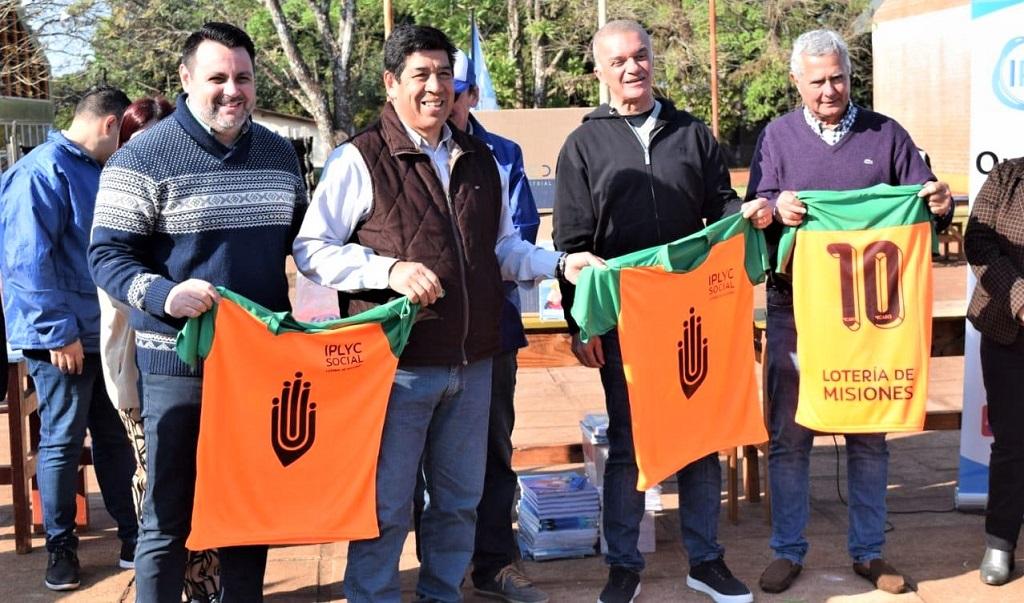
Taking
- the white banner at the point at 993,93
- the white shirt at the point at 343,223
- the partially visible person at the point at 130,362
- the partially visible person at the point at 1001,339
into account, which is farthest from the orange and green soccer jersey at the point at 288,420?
the white banner at the point at 993,93

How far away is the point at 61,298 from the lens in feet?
17.2

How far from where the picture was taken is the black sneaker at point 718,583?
4.89 meters

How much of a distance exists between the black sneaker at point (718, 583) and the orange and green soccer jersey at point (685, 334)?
506mm

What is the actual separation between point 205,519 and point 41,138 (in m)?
41.1

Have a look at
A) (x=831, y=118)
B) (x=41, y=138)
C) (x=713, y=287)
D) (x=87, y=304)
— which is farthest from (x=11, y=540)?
(x=41, y=138)

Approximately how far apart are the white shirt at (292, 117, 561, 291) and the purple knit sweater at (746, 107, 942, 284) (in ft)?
4.99

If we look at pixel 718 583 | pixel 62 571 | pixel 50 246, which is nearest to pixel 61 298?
pixel 50 246

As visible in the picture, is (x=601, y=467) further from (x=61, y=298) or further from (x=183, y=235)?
(x=183, y=235)

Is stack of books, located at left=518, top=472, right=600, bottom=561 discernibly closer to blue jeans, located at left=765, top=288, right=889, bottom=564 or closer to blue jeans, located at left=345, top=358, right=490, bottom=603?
blue jeans, located at left=765, top=288, right=889, bottom=564

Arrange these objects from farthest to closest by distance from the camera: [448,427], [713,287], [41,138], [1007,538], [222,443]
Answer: [41,138] < [1007,538] < [713,287] < [448,427] < [222,443]

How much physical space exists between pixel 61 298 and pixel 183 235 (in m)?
1.63

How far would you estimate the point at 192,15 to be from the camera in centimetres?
3562

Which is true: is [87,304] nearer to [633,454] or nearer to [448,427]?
[448,427]

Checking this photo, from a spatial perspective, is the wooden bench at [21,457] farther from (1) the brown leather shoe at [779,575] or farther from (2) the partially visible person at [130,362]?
(1) the brown leather shoe at [779,575]
